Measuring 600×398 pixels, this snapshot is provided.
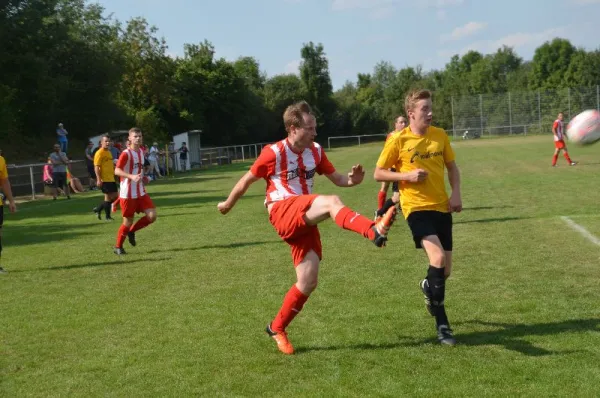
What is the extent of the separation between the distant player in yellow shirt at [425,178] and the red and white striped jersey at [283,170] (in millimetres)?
644

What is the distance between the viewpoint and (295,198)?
5.79m

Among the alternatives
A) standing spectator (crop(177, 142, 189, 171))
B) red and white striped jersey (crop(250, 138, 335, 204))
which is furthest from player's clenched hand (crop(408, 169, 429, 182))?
standing spectator (crop(177, 142, 189, 171))

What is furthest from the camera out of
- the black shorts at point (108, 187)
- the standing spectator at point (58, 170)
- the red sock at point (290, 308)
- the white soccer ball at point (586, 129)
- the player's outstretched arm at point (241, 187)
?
the standing spectator at point (58, 170)

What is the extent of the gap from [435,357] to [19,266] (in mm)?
7888

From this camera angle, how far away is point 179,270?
390 inches

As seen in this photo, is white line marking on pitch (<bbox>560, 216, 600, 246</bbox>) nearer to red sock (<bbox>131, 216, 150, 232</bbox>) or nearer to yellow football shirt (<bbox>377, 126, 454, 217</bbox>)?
yellow football shirt (<bbox>377, 126, 454, 217</bbox>)

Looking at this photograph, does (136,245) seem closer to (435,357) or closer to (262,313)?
(262,313)

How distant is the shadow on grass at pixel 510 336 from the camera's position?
561 centimetres

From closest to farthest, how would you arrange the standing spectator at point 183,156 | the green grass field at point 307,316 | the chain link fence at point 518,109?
1. the green grass field at point 307,316
2. the standing spectator at point 183,156
3. the chain link fence at point 518,109

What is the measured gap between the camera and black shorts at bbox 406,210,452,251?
5941mm

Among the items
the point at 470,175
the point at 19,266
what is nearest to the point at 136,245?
the point at 19,266

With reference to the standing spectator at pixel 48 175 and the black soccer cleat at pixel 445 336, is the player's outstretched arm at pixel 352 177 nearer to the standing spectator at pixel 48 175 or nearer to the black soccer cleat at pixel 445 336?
the black soccer cleat at pixel 445 336

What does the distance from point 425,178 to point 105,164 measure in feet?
40.0

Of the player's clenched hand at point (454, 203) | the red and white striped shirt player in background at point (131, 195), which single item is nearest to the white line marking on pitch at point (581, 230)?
the player's clenched hand at point (454, 203)
